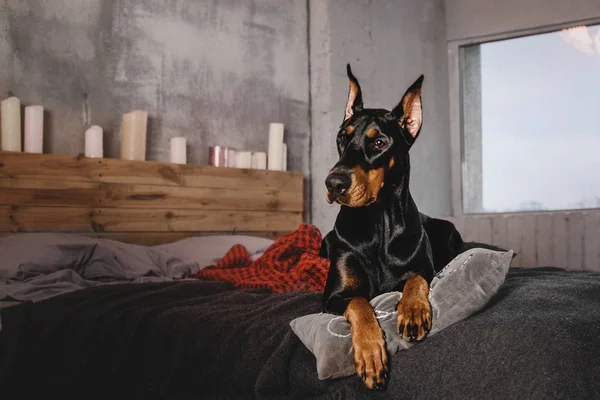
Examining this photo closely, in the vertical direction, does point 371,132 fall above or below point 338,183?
above

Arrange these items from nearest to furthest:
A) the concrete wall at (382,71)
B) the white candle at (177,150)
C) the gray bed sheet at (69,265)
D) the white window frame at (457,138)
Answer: the gray bed sheet at (69,265)
the white candle at (177,150)
the concrete wall at (382,71)
the white window frame at (457,138)

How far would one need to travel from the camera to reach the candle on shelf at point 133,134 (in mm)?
3561

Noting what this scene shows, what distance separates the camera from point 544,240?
446 centimetres

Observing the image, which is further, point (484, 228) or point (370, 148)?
point (484, 228)

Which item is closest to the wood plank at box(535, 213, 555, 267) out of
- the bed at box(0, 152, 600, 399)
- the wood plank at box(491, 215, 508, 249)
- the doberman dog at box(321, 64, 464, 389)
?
the wood plank at box(491, 215, 508, 249)

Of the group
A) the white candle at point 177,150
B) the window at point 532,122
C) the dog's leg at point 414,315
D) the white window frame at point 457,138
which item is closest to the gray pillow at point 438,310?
the dog's leg at point 414,315

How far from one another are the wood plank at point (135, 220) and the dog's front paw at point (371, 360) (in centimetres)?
A: 227

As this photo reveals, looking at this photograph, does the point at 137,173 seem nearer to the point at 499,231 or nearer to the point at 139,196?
the point at 139,196

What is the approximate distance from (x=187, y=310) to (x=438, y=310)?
3.10 feet

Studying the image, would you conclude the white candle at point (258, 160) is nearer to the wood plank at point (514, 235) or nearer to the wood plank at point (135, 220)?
the wood plank at point (135, 220)

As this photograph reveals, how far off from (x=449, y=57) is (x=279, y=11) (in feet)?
5.15

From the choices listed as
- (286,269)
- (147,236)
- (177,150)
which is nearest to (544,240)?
(286,269)

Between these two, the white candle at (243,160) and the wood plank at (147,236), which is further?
the white candle at (243,160)

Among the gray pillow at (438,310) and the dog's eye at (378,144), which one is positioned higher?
the dog's eye at (378,144)
